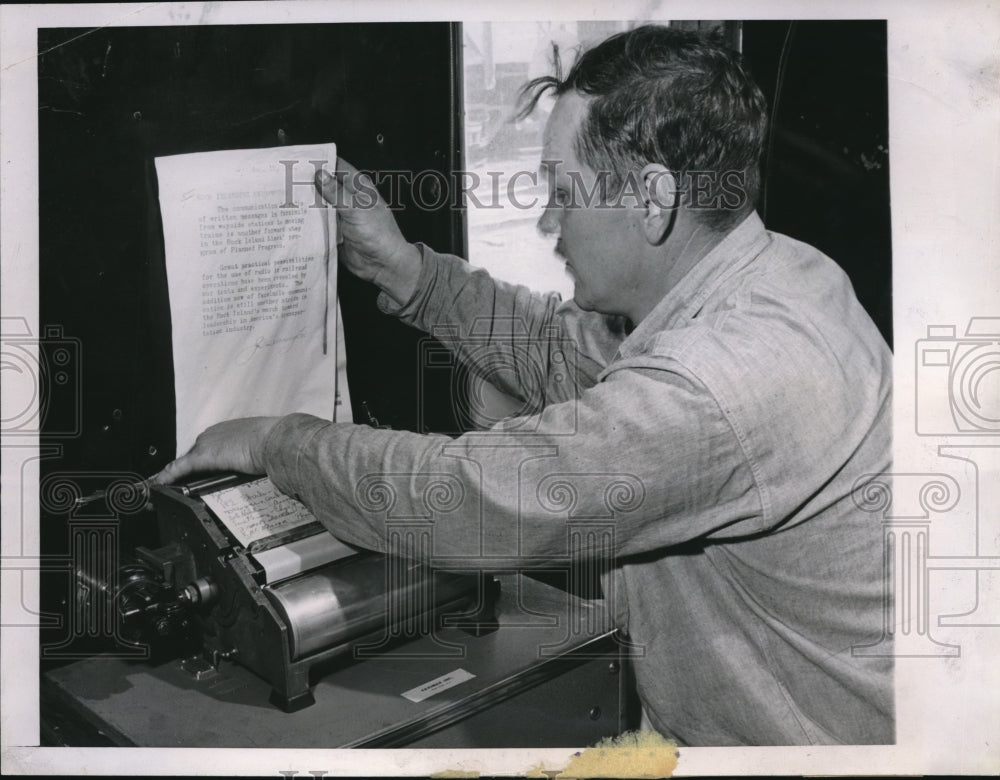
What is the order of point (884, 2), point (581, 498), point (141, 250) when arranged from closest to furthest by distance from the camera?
point (581, 498), point (141, 250), point (884, 2)

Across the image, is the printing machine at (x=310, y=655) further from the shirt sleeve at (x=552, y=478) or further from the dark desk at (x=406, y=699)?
the shirt sleeve at (x=552, y=478)

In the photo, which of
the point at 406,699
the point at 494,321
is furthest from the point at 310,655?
the point at 494,321

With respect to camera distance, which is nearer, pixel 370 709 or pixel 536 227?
pixel 370 709

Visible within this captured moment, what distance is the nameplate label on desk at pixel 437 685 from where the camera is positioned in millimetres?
1491

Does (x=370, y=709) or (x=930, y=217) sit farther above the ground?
(x=930, y=217)

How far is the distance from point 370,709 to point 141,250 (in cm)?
79

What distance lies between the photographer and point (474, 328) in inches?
72.2

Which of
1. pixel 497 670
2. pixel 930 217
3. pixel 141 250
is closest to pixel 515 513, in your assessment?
pixel 497 670

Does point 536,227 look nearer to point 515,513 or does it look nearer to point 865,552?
point 515,513

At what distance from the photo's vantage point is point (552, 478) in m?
1.41
